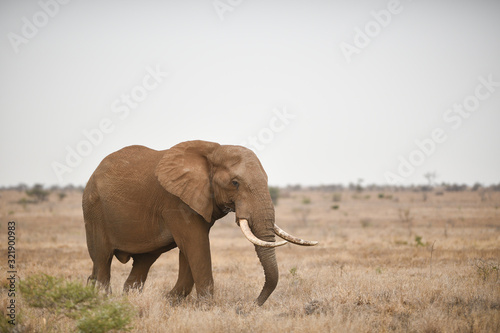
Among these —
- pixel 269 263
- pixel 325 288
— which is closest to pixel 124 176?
pixel 269 263

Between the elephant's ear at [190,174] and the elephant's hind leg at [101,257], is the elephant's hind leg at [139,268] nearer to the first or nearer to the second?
the elephant's hind leg at [101,257]

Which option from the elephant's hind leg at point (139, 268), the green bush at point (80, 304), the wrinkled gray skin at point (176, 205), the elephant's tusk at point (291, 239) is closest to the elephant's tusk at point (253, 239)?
the wrinkled gray skin at point (176, 205)

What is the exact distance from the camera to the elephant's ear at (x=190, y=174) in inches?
348

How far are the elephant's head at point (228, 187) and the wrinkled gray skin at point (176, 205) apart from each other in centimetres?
2

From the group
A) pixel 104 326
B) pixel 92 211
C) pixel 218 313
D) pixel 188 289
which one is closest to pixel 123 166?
pixel 92 211

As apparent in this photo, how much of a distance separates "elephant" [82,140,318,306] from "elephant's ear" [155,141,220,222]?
0.06 ft

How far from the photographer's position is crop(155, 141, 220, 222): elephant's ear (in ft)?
29.0

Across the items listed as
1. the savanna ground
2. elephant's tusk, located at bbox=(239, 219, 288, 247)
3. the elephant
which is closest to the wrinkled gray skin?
the elephant

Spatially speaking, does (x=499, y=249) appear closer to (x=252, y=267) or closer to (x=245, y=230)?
(x=252, y=267)

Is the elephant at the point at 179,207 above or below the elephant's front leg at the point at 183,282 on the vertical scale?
above

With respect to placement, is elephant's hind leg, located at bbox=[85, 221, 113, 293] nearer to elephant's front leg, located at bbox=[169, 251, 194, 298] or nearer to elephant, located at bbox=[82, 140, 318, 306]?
elephant, located at bbox=[82, 140, 318, 306]

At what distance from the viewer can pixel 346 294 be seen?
872cm

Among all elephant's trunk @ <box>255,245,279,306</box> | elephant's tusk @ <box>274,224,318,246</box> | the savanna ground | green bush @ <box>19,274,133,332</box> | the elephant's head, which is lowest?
the savanna ground

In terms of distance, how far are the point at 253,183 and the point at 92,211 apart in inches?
142
